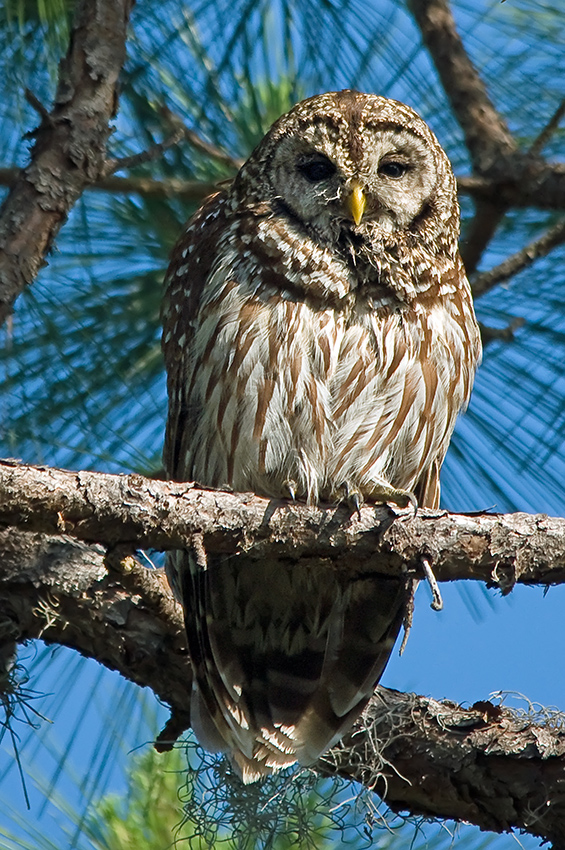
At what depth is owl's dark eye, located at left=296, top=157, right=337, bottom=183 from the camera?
305cm

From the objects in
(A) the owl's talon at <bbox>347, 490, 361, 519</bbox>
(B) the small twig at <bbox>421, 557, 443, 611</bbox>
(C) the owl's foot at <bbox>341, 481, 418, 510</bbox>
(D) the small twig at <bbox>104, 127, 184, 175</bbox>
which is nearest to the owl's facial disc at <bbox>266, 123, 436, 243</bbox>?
(D) the small twig at <bbox>104, 127, 184, 175</bbox>

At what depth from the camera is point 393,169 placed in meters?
3.12

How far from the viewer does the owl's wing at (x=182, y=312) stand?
3.02m

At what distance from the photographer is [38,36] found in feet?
10.4

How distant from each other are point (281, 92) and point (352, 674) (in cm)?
193

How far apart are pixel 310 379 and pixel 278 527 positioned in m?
0.58

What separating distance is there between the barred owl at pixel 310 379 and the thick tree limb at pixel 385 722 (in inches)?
3.8

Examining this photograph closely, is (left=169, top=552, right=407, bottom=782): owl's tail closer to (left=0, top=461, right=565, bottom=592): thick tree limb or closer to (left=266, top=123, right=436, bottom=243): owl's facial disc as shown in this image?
(left=0, top=461, right=565, bottom=592): thick tree limb

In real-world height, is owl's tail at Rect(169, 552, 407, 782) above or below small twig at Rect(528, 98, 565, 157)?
below

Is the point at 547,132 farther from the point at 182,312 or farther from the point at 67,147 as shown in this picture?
the point at 67,147

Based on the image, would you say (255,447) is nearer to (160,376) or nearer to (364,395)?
(364,395)

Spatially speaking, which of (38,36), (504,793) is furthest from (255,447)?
(38,36)

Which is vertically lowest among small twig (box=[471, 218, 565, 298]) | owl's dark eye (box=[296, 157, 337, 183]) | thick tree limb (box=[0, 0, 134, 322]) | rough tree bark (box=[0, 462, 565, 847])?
rough tree bark (box=[0, 462, 565, 847])

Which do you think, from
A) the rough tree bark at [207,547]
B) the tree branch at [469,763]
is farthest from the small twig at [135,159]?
the tree branch at [469,763]
